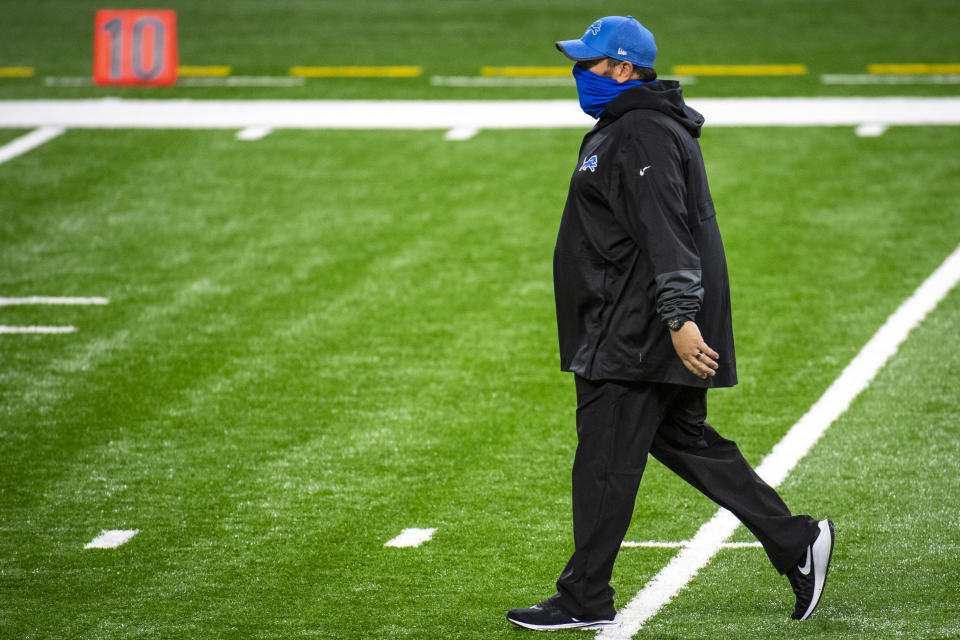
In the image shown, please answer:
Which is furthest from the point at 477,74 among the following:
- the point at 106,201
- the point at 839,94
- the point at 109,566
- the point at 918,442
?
the point at 109,566

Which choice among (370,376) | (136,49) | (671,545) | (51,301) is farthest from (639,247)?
(136,49)

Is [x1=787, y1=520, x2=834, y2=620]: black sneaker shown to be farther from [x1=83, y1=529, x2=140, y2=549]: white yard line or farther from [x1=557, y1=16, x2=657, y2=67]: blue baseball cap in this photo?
[x1=83, y1=529, x2=140, y2=549]: white yard line

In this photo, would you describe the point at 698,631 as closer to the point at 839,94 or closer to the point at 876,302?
the point at 876,302

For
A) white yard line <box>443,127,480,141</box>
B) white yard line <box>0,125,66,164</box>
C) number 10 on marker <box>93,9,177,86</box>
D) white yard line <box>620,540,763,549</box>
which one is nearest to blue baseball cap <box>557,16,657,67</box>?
white yard line <box>620,540,763,549</box>

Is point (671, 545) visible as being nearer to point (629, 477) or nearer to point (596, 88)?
point (629, 477)

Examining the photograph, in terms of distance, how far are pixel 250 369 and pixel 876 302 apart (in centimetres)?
368

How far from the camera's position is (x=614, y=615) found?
4715 mm

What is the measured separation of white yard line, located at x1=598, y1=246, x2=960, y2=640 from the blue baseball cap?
1734 millimetres

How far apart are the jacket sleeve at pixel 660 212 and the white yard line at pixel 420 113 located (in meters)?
8.87

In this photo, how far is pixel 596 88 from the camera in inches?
183

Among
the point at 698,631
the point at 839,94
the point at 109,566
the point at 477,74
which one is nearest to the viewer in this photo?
the point at 698,631

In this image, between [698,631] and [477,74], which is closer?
[698,631]

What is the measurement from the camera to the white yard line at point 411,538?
225 inches

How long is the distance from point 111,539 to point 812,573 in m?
2.65
